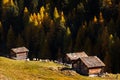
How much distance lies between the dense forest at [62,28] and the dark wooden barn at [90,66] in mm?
25862

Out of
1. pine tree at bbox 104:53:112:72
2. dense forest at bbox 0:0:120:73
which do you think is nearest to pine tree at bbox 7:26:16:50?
dense forest at bbox 0:0:120:73

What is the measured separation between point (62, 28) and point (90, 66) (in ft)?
177

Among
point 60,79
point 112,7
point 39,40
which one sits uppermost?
point 112,7

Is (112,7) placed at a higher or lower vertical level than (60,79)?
higher

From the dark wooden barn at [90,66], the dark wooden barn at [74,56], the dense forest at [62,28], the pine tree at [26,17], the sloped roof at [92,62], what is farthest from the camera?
the pine tree at [26,17]

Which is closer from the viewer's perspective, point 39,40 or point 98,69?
point 98,69

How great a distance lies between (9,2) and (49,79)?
108573 millimetres

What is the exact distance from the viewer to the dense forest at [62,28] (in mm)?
148050

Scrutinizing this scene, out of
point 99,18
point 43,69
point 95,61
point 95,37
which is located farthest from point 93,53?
point 43,69

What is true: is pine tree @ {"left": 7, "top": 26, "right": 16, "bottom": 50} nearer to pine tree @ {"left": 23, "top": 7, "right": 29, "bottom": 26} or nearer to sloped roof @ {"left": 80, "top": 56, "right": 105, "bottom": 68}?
pine tree @ {"left": 23, "top": 7, "right": 29, "bottom": 26}

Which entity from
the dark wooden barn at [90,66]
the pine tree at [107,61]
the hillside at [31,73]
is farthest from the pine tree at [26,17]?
the dark wooden barn at [90,66]

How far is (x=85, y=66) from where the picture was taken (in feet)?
361

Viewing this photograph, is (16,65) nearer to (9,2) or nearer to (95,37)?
(95,37)

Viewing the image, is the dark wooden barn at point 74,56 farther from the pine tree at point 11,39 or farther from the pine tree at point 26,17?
the pine tree at point 26,17
